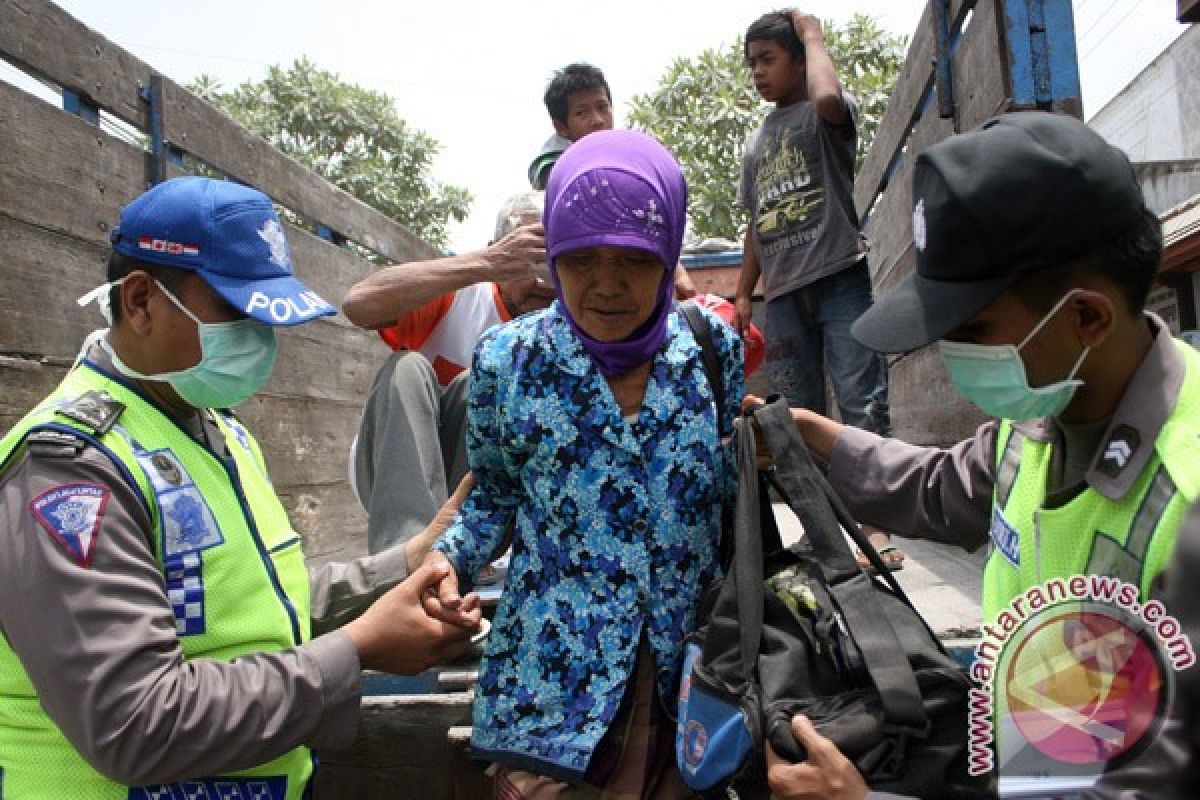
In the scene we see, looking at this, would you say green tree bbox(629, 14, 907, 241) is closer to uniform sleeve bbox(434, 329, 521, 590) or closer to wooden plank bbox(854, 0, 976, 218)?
wooden plank bbox(854, 0, 976, 218)

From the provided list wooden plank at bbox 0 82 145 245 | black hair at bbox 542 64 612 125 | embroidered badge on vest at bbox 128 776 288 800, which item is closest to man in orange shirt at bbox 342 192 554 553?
black hair at bbox 542 64 612 125

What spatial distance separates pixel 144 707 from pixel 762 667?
0.87 metres

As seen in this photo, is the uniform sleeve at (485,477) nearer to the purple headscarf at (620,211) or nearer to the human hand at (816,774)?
the purple headscarf at (620,211)

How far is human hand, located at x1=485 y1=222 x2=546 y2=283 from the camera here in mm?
2816

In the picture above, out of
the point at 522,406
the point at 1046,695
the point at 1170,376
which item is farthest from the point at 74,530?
the point at 1170,376

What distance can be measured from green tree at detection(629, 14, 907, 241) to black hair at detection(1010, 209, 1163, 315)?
18.9m

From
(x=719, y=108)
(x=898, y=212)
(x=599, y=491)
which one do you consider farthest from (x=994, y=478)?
(x=719, y=108)

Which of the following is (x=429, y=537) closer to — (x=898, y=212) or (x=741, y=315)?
(x=741, y=315)

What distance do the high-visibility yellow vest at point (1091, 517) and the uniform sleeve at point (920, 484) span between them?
4.6 inches

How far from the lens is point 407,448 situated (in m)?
2.98

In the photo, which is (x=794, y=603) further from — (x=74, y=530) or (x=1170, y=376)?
(x=74, y=530)

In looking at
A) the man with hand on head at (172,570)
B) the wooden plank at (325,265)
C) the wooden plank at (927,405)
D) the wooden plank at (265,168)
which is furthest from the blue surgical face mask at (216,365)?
the wooden plank at (325,265)

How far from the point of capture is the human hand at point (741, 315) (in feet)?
11.6

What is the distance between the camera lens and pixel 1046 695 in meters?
1.07
